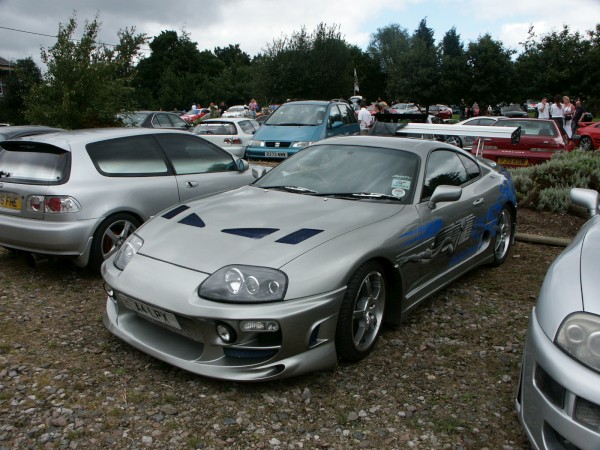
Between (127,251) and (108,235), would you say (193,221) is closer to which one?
(127,251)

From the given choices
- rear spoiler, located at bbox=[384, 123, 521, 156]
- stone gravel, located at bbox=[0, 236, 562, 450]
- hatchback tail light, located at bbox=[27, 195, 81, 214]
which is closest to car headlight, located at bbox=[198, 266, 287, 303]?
stone gravel, located at bbox=[0, 236, 562, 450]

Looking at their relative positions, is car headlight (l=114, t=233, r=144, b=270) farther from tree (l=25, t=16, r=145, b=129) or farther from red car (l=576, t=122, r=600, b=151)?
red car (l=576, t=122, r=600, b=151)

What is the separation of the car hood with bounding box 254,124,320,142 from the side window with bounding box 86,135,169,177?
6705 millimetres

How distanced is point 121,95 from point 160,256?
8.54 m

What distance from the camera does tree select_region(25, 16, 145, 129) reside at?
10180mm

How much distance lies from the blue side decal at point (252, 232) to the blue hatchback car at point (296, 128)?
27.3 feet

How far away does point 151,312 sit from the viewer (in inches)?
126

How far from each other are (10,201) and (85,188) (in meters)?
0.71

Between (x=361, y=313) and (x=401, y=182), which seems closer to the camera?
(x=361, y=313)

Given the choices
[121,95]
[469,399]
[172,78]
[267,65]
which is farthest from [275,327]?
[172,78]

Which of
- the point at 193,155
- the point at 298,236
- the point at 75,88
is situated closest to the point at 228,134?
the point at 75,88

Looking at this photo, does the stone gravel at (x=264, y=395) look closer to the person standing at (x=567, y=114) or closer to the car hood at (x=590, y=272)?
the car hood at (x=590, y=272)

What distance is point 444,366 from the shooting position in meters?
3.49

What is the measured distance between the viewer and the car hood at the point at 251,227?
322 cm
